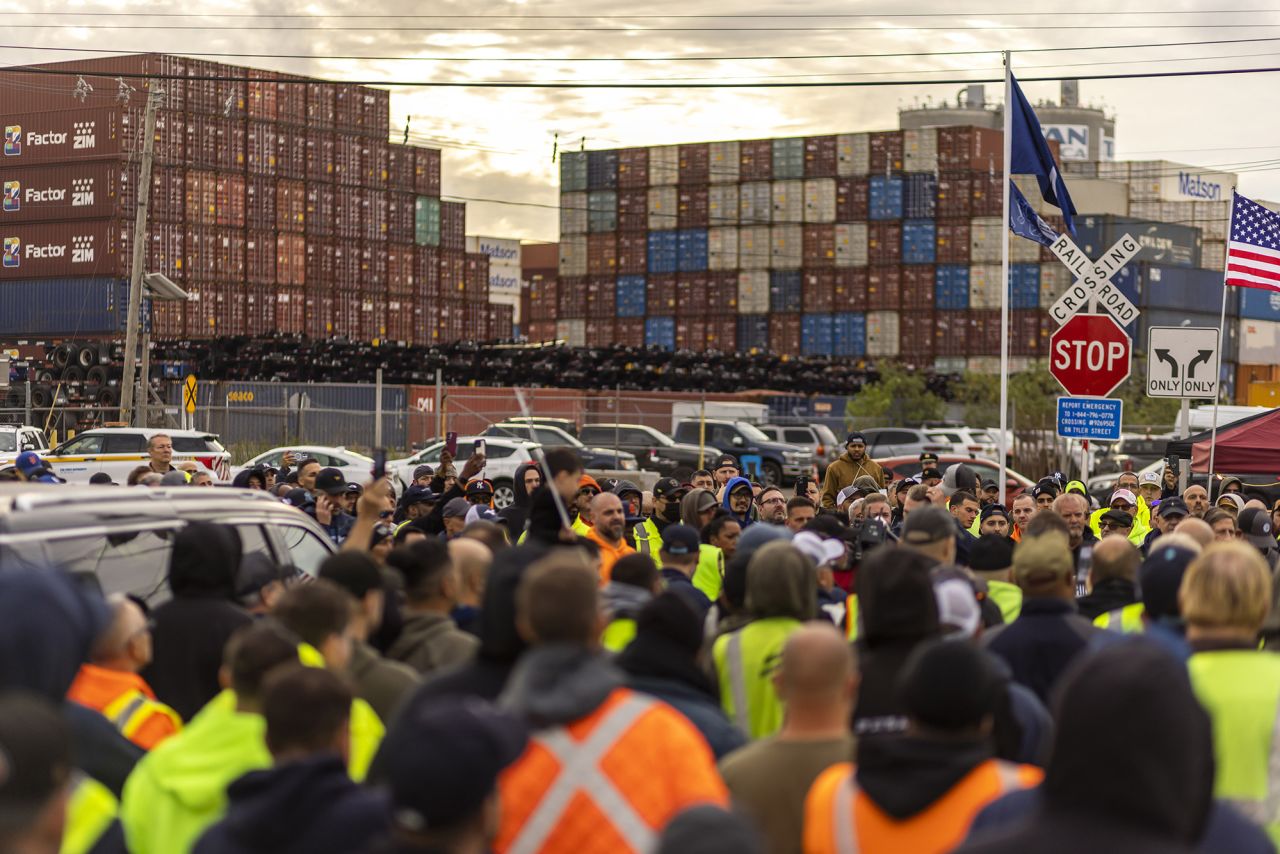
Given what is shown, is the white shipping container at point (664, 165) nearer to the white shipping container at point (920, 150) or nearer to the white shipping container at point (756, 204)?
the white shipping container at point (756, 204)

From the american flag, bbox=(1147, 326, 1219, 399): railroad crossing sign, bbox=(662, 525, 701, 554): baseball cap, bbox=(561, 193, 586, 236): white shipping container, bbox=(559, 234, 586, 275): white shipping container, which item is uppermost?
bbox=(561, 193, 586, 236): white shipping container

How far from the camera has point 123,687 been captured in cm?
494

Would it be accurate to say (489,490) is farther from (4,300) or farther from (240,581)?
(4,300)

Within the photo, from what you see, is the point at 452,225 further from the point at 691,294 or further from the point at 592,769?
the point at 592,769

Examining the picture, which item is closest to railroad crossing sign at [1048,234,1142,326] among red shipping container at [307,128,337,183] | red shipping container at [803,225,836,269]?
red shipping container at [307,128,337,183]

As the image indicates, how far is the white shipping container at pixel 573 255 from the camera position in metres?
86.1


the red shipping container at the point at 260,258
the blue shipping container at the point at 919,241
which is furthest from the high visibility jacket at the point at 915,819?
the blue shipping container at the point at 919,241

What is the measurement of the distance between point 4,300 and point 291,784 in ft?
187

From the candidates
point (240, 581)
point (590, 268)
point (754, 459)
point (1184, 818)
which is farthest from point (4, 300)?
point (1184, 818)

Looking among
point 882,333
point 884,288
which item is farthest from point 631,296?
point 882,333

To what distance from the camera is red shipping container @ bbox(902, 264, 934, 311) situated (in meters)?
75.6

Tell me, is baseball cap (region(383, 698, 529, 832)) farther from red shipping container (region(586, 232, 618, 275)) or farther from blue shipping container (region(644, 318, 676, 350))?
red shipping container (region(586, 232, 618, 275))

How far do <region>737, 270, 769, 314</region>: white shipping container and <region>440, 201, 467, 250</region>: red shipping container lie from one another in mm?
16153

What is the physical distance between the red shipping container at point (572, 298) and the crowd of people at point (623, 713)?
262 feet
